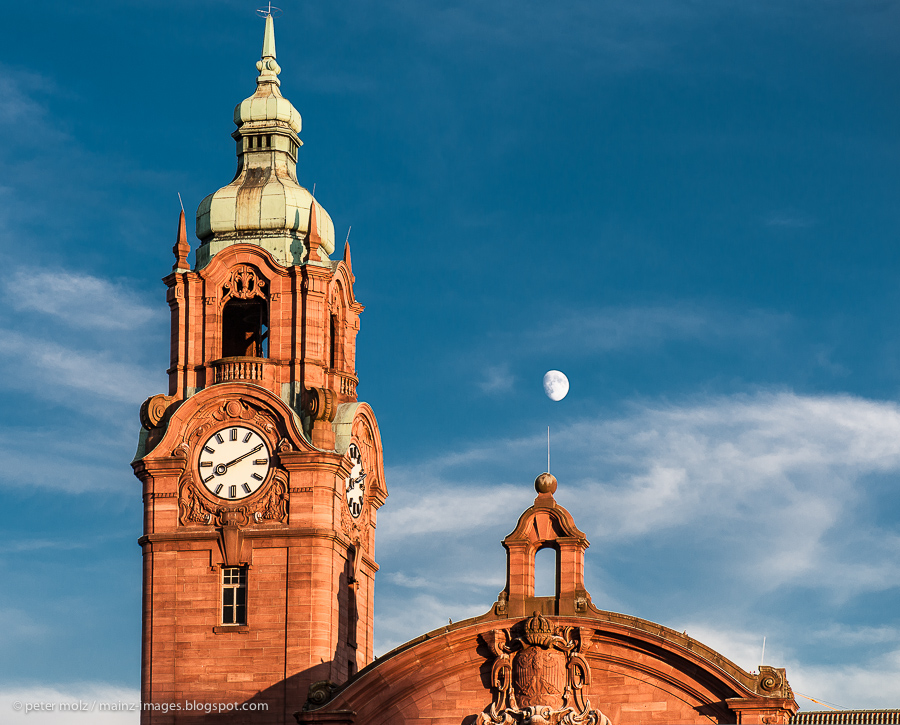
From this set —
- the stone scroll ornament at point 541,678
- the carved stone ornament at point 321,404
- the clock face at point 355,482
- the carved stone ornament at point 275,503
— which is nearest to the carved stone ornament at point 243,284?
the carved stone ornament at point 321,404

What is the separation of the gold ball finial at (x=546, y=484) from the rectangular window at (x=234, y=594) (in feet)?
31.1

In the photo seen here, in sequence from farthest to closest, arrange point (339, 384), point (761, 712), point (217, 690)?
1. point (339, 384)
2. point (217, 690)
3. point (761, 712)

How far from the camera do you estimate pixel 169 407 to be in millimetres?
65875

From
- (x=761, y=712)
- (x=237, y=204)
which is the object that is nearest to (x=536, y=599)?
(x=761, y=712)

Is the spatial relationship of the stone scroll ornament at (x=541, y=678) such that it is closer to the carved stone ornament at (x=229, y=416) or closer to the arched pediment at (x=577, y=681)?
the arched pediment at (x=577, y=681)

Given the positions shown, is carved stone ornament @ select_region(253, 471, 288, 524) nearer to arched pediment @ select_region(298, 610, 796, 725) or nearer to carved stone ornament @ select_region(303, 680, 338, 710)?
carved stone ornament @ select_region(303, 680, 338, 710)

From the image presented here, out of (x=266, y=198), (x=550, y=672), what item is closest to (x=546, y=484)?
(x=550, y=672)

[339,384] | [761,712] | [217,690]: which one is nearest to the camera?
[761,712]

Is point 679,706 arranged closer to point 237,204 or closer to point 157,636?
point 157,636

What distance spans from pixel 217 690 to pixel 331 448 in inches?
302

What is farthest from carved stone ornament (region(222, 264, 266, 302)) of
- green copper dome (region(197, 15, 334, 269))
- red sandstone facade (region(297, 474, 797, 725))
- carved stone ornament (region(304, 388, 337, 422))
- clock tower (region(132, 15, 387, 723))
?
red sandstone facade (region(297, 474, 797, 725))

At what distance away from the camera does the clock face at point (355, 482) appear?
217 ft

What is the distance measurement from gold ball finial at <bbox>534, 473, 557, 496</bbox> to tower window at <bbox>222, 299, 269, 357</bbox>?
40.4ft

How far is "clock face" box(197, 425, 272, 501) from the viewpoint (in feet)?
212
